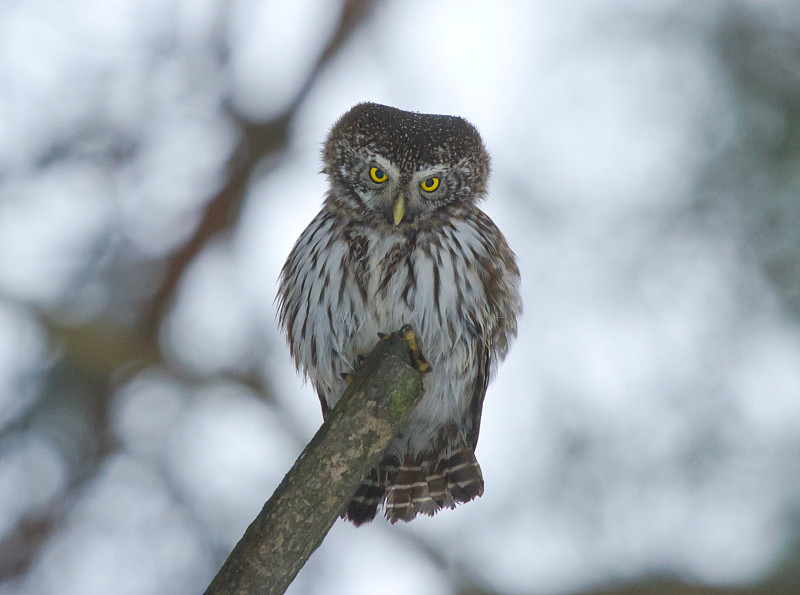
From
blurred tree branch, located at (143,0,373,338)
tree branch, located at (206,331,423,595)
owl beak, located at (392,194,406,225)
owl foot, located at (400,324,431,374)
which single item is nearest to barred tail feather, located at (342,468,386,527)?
owl foot, located at (400,324,431,374)

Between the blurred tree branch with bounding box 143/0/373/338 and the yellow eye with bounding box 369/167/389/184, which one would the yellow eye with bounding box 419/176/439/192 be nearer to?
the yellow eye with bounding box 369/167/389/184

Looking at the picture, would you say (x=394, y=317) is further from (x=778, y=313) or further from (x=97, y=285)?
(x=97, y=285)

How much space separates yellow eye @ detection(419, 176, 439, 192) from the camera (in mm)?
3715

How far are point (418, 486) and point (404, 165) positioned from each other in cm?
135

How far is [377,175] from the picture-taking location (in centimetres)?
377

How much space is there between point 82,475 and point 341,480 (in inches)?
188

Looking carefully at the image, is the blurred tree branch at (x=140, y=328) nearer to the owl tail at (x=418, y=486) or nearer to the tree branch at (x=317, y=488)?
the owl tail at (x=418, y=486)

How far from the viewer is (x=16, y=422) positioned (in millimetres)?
6199

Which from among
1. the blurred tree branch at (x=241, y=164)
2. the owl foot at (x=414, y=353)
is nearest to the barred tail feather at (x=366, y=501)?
the owl foot at (x=414, y=353)

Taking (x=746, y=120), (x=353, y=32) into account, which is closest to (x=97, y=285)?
(x=353, y=32)

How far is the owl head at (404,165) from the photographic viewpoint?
12.2ft

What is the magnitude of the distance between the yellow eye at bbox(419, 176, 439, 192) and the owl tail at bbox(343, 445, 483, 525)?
43.8 inches

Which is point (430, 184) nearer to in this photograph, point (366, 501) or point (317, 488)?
point (366, 501)

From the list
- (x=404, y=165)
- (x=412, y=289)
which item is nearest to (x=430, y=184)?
(x=404, y=165)
